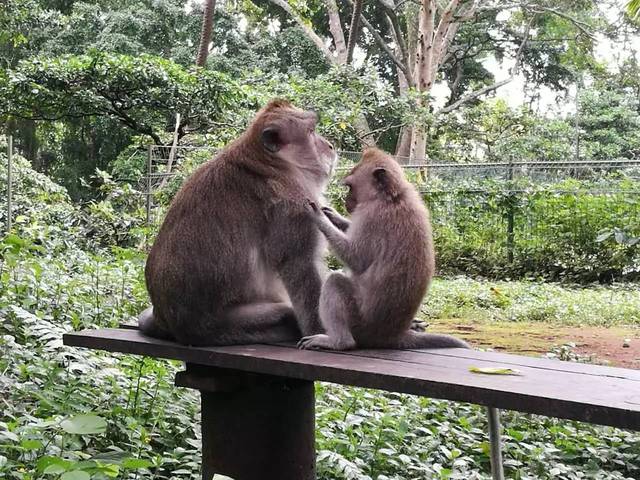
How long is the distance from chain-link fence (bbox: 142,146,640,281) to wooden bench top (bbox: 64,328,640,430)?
9.38 metres

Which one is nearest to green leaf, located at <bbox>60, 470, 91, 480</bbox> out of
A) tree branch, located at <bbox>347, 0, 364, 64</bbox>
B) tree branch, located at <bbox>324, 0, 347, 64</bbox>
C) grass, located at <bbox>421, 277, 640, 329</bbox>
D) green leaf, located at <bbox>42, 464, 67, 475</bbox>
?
green leaf, located at <bbox>42, 464, 67, 475</bbox>

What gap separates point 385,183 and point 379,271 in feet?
1.31

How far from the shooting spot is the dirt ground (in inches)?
268

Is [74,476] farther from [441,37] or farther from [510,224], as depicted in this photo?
[441,37]

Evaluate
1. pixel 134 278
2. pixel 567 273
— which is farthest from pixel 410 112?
pixel 134 278

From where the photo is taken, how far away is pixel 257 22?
26.3 meters

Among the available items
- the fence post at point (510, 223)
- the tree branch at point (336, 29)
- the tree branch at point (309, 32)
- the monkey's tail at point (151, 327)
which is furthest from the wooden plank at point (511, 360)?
the tree branch at point (336, 29)

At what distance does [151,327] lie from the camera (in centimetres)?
351

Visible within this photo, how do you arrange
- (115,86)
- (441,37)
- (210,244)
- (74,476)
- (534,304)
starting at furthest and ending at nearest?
1. (441,37)
2. (115,86)
3. (534,304)
4. (210,244)
5. (74,476)

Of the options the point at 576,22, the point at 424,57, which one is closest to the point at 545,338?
the point at 424,57

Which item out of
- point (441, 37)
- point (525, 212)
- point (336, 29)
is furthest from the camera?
point (336, 29)

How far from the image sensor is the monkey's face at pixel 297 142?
3.45 m

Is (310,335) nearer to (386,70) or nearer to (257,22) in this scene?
(257,22)

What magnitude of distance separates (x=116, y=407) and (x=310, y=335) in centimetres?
125
